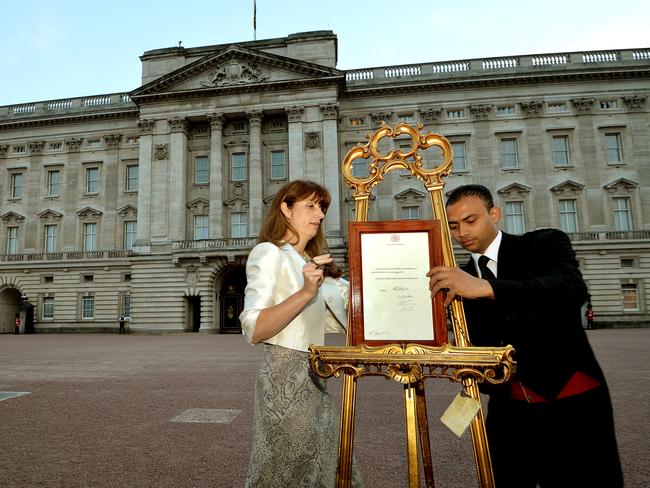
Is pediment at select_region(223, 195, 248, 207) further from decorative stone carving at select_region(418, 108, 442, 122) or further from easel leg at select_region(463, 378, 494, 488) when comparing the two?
easel leg at select_region(463, 378, 494, 488)

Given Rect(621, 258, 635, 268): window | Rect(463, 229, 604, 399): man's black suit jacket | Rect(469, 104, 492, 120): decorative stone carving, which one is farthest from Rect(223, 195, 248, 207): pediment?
Rect(463, 229, 604, 399): man's black suit jacket

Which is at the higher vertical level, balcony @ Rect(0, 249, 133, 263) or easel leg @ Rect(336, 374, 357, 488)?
balcony @ Rect(0, 249, 133, 263)

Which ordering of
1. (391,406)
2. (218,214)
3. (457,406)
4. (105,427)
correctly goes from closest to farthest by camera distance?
(457,406) < (105,427) < (391,406) < (218,214)

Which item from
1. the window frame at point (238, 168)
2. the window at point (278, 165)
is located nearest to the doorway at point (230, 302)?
the window frame at point (238, 168)

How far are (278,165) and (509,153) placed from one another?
54.5 ft

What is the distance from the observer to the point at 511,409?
247 cm

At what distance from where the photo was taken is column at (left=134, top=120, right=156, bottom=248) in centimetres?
3216

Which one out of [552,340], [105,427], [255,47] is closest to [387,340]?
[552,340]

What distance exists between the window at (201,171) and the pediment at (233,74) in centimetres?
488

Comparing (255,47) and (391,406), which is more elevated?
(255,47)

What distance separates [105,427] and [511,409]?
16.7 ft

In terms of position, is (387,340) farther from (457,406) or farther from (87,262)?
(87,262)

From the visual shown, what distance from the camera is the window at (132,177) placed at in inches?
1407

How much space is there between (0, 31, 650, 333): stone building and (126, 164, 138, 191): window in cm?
10
